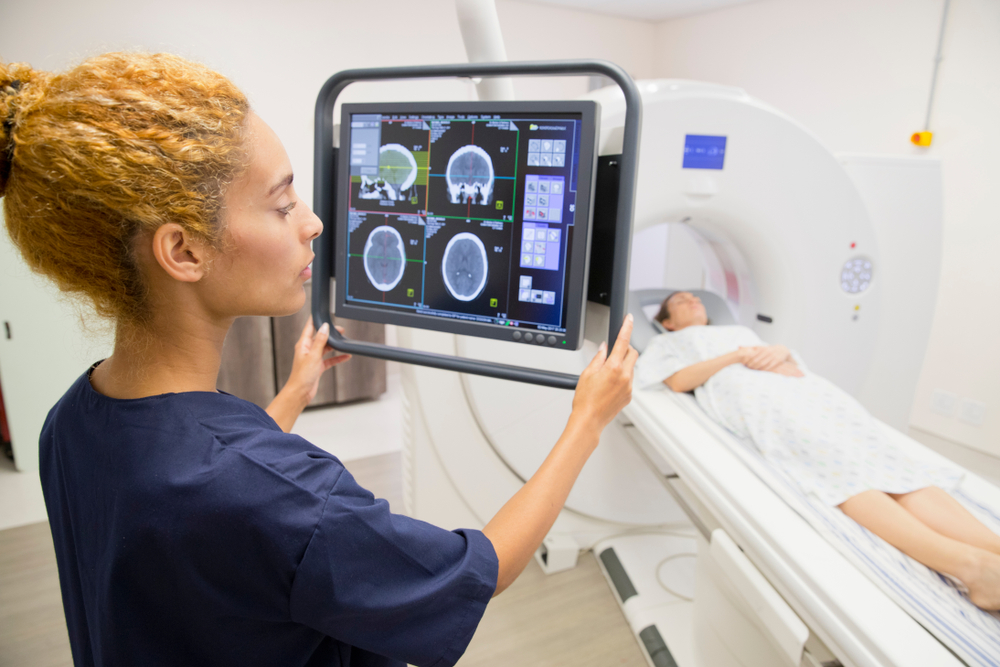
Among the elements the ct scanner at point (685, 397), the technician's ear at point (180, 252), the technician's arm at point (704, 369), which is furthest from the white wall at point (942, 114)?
the technician's ear at point (180, 252)

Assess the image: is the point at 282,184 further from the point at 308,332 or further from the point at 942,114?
the point at 942,114

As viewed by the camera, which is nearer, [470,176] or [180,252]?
[180,252]

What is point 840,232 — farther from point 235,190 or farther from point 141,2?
point 141,2

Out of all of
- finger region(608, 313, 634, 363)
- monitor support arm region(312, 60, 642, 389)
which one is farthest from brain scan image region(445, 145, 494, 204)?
finger region(608, 313, 634, 363)

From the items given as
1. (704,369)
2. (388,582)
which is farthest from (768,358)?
(388,582)

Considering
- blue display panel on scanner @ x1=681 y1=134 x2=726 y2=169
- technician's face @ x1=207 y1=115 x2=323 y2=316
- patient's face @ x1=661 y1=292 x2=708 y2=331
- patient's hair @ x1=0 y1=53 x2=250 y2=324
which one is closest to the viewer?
patient's hair @ x1=0 y1=53 x2=250 y2=324

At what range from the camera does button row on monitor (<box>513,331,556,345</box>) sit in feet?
2.99

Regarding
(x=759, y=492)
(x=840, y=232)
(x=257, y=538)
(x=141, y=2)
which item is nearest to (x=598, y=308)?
(x=759, y=492)

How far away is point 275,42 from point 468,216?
246 cm

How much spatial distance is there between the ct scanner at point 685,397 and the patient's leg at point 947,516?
0.37ft

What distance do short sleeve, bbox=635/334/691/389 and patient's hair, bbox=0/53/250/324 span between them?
4.26 feet

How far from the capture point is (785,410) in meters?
1.36

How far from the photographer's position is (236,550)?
515mm

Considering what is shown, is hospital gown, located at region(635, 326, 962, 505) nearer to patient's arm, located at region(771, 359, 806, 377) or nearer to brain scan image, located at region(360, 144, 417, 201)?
patient's arm, located at region(771, 359, 806, 377)
